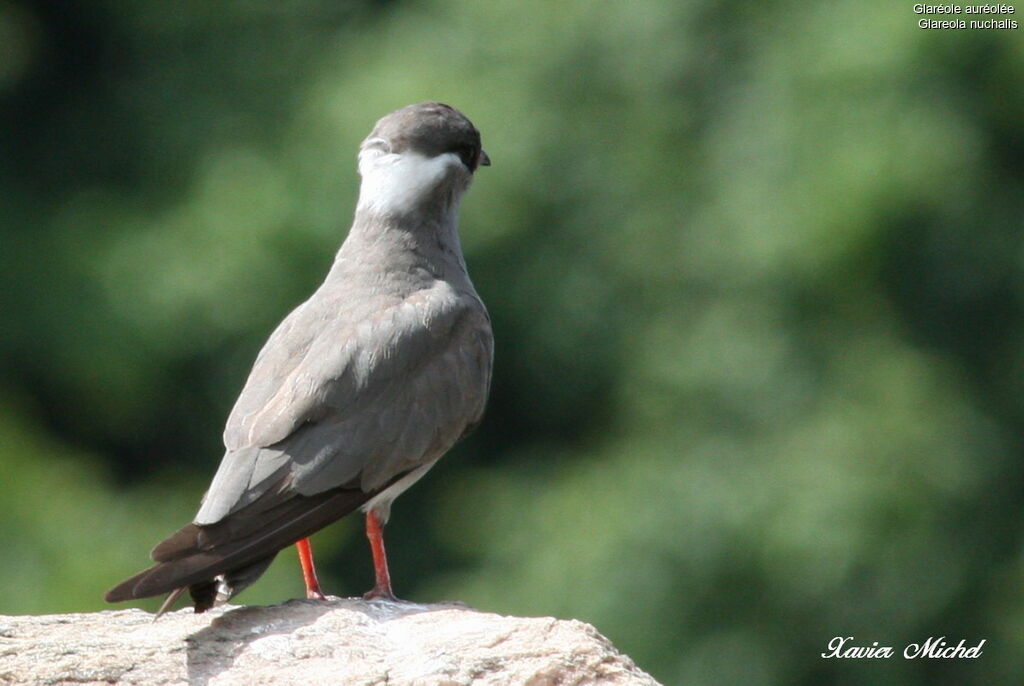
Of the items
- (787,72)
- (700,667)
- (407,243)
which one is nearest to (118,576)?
(700,667)

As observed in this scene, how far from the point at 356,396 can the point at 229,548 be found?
0.84m

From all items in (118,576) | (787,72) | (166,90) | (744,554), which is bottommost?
(744,554)

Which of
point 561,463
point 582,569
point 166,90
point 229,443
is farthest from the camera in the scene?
point 166,90

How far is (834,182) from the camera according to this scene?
1173cm

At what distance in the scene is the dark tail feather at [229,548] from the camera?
16.3 ft

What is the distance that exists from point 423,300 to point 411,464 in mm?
654

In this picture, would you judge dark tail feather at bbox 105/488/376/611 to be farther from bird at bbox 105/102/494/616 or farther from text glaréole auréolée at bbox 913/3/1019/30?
text glaréole auréolée at bbox 913/3/1019/30

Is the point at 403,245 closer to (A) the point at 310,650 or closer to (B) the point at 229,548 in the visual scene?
(B) the point at 229,548

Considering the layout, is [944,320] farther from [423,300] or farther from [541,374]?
[423,300]

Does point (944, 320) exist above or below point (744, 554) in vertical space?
above

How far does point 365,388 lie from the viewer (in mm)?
5871

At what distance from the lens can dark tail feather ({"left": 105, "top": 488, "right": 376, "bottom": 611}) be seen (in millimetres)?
4957

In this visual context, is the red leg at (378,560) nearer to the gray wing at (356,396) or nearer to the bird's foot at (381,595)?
the bird's foot at (381,595)
